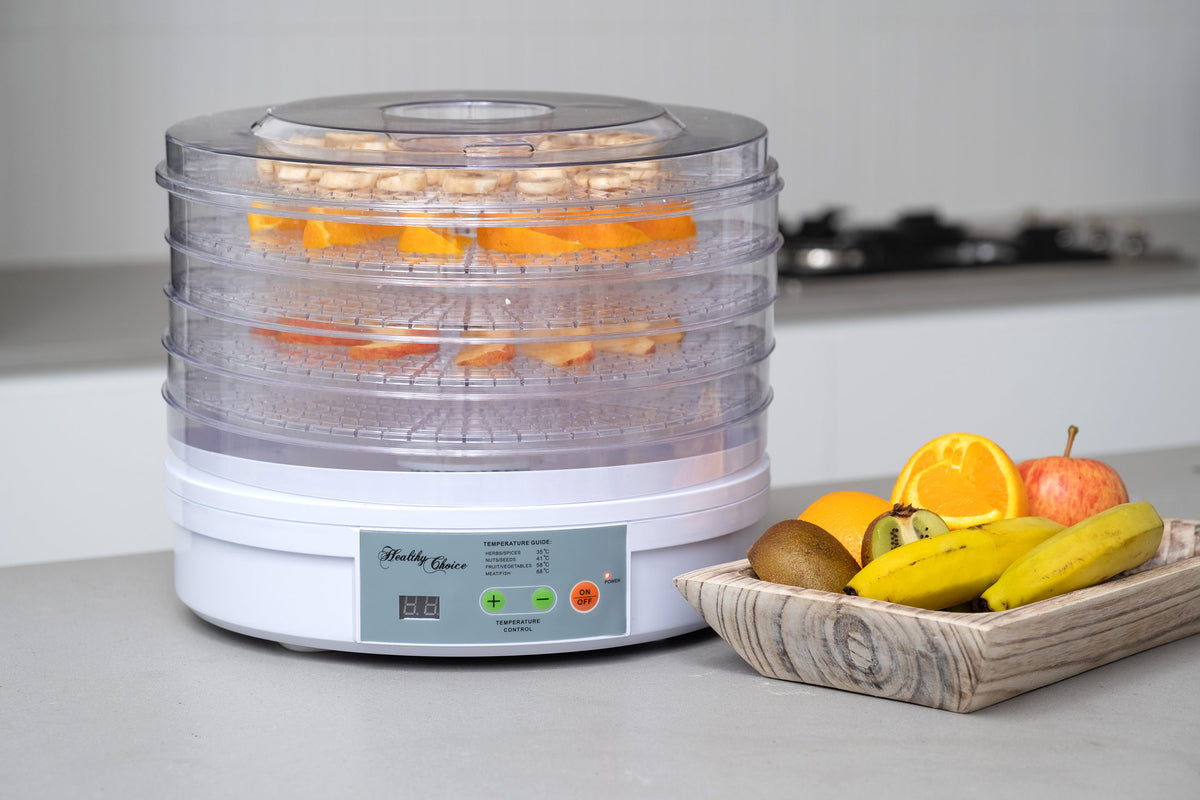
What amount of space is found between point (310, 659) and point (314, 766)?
17 centimetres

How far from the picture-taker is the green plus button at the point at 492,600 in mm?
960

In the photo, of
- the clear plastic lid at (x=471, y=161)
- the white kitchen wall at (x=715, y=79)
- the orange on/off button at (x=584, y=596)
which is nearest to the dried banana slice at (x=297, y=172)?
the clear plastic lid at (x=471, y=161)

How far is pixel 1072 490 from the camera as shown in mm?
1033

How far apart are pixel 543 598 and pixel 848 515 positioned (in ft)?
0.71

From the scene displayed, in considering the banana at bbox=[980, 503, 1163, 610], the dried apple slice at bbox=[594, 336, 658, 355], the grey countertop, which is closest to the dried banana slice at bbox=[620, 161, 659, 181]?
the dried apple slice at bbox=[594, 336, 658, 355]

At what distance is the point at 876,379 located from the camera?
2453 mm

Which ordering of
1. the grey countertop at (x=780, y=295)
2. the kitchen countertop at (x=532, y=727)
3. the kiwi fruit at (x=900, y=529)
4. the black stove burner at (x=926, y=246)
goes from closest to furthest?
the kitchen countertop at (x=532, y=727) < the kiwi fruit at (x=900, y=529) < the grey countertop at (x=780, y=295) < the black stove burner at (x=926, y=246)

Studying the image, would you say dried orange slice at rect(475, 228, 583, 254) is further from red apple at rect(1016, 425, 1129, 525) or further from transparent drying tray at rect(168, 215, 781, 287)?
red apple at rect(1016, 425, 1129, 525)

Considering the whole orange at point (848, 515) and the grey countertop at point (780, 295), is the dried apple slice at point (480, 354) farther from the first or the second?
the grey countertop at point (780, 295)

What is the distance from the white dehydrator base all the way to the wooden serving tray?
0.05 meters

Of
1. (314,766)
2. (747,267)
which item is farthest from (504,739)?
(747,267)

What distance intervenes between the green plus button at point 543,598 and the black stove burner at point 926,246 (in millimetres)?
1657

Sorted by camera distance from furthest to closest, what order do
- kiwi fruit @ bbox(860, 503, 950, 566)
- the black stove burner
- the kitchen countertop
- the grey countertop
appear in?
the black stove burner, the grey countertop, kiwi fruit @ bbox(860, 503, 950, 566), the kitchen countertop

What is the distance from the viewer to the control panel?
0.96 meters
